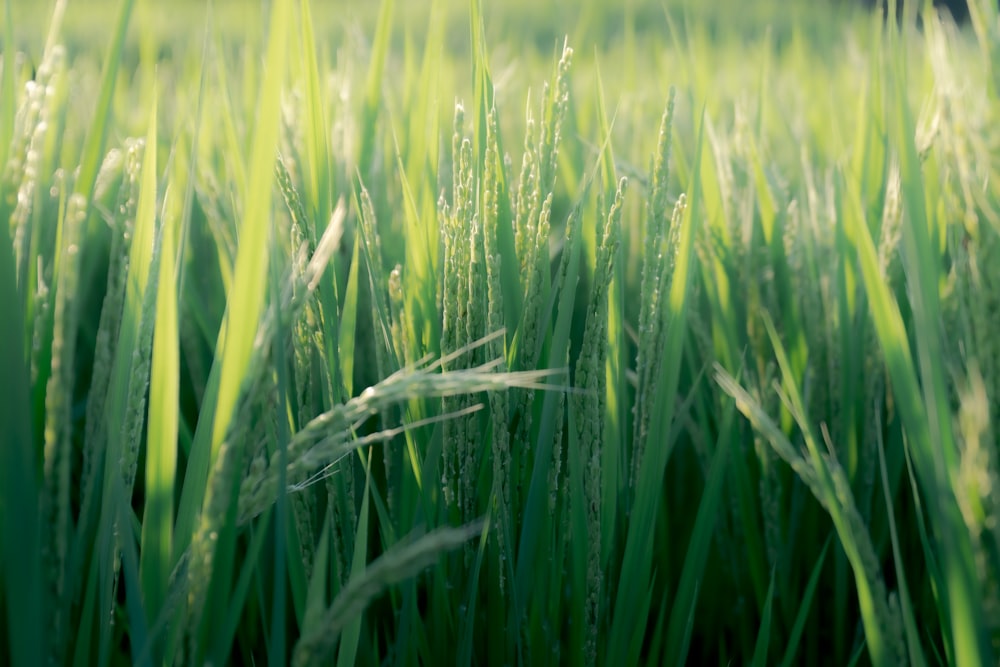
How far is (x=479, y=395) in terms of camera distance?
65cm

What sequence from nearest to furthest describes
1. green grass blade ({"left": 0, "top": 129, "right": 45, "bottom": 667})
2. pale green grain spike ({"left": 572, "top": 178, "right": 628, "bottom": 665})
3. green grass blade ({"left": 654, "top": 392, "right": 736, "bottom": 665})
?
1. green grass blade ({"left": 0, "top": 129, "right": 45, "bottom": 667})
2. pale green grain spike ({"left": 572, "top": 178, "right": 628, "bottom": 665})
3. green grass blade ({"left": 654, "top": 392, "right": 736, "bottom": 665})

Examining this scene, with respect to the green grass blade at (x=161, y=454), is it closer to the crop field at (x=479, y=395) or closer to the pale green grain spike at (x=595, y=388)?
the crop field at (x=479, y=395)

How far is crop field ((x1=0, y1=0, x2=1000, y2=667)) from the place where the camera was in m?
0.46

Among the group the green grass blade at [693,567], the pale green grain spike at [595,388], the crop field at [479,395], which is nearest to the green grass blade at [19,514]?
the crop field at [479,395]

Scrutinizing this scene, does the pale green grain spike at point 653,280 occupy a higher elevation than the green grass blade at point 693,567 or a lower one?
higher

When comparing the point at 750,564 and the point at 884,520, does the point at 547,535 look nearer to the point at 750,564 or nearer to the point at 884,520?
the point at 750,564

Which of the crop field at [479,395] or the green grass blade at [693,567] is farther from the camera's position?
the green grass blade at [693,567]

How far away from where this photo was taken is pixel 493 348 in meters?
0.62

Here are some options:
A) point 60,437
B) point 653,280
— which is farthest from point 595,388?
point 60,437

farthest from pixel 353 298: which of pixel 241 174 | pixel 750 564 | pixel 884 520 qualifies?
pixel 884 520

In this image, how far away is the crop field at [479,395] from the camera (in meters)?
0.46

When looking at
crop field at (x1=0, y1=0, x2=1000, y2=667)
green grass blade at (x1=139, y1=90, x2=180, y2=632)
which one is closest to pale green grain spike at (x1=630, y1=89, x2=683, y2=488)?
crop field at (x1=0, y1=0, x2=1000, y2=667)

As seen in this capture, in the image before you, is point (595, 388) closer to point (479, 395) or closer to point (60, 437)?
point (479, 395)

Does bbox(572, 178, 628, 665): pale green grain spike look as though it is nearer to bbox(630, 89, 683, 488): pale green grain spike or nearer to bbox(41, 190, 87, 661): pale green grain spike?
bbox(630, 89, 683, 488): pale green grain spike
